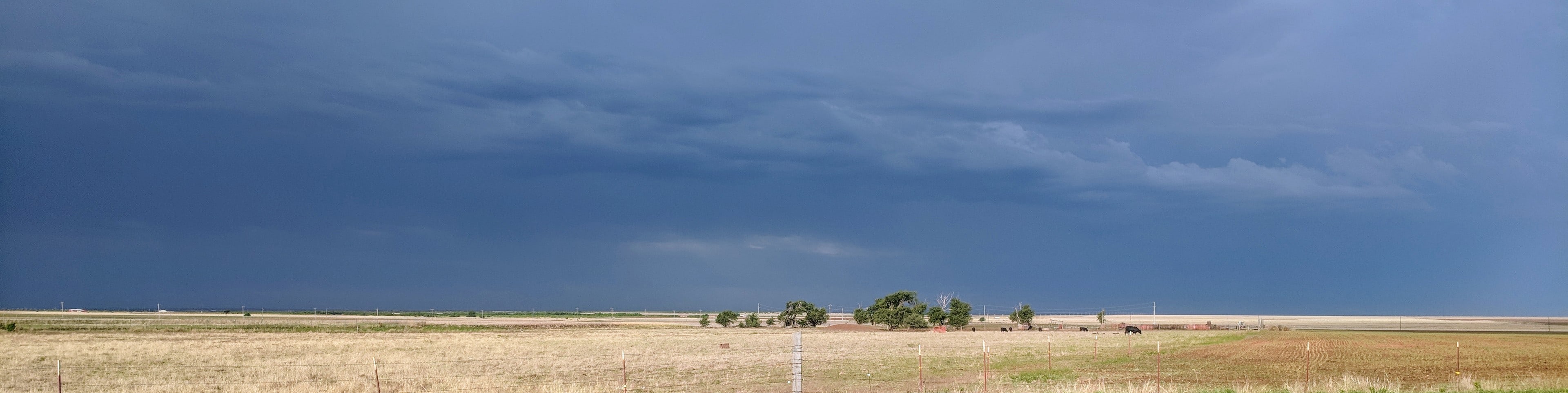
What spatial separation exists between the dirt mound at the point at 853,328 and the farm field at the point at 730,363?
22.5m

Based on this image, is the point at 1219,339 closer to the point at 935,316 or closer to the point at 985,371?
the point at 935,316

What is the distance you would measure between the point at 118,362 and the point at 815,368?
26390 mm

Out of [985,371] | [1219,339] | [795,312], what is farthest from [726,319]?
[985,371]

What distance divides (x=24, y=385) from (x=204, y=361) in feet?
32.2

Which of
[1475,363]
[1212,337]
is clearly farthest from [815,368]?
[1212,337]

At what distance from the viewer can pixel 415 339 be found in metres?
58.8

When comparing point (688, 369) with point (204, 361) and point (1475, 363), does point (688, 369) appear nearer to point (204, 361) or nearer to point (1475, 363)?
point (204, 361)

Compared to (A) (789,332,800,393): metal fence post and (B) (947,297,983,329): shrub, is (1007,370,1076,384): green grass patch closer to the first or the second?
(A) (789,332,800,393): metal fence post

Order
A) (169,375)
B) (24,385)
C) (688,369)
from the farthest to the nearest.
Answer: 1. (688,369)
2. (169,375)
3. (24,385)

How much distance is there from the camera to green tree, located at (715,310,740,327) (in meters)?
109

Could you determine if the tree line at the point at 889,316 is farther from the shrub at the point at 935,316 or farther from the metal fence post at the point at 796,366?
the metal fence post at the point at 796,366

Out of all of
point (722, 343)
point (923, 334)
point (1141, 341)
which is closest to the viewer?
point (722, 343)

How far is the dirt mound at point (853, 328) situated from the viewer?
92.1 metres

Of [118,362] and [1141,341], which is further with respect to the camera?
[1141,341]
